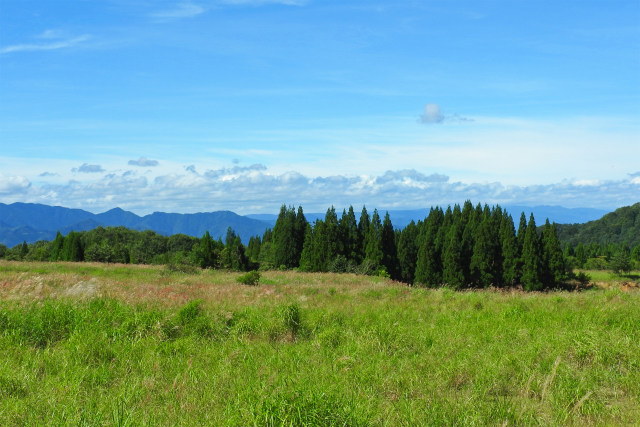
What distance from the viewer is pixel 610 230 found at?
525 feet

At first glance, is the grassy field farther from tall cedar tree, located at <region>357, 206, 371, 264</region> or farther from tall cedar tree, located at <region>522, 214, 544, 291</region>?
tall cedar tree, located at <region>357, 206, 371, 264</region>

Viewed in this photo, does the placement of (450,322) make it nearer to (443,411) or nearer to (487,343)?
(487,343)

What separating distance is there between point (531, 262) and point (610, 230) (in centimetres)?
13752

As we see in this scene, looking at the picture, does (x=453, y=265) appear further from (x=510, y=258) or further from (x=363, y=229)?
(x=363, y=229)

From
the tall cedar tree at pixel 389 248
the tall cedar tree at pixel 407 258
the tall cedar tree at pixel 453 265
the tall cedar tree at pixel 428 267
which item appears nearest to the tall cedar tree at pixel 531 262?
the tall cedar tree at pixel 453 265

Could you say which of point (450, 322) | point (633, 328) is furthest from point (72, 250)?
point (633, 328)

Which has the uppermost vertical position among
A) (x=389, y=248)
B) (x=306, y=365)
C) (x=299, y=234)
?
(x=299, y=234)

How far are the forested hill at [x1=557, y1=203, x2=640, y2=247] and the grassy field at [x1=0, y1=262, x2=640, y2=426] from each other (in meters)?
163

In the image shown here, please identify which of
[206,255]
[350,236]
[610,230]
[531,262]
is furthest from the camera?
[610,230]

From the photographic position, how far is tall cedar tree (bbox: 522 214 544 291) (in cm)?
4981

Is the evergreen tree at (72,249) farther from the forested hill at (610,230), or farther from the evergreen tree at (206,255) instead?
the forested hill at (610,230)


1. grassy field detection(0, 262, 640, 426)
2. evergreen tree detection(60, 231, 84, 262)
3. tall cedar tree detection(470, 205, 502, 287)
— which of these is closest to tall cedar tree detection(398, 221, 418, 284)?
tall cedar tree detection(470, 205, 502, 287)

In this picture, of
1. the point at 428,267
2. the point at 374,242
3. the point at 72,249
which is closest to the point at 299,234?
the point at 374,242

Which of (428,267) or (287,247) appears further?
(287,247)
